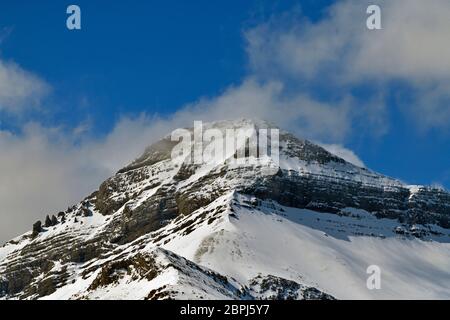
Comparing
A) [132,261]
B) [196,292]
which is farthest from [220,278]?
[196,292]

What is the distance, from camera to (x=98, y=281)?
148m

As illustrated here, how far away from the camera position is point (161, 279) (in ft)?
435
